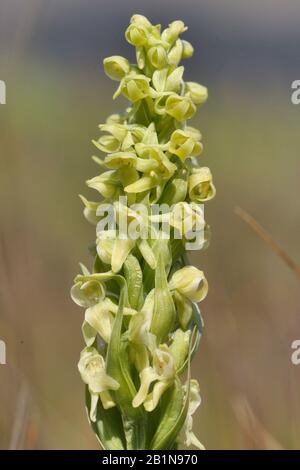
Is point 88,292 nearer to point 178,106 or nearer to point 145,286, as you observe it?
point 145,286

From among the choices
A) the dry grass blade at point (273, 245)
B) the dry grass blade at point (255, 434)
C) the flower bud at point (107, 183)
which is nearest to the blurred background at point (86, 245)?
the dry grass blade at point (255, 434)

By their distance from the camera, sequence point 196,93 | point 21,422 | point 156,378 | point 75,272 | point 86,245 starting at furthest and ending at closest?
point 86,245 < point 75,272 < point 21,422 < point 196,93 < point 156,378

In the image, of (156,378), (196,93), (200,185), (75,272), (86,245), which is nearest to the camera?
(156,378)

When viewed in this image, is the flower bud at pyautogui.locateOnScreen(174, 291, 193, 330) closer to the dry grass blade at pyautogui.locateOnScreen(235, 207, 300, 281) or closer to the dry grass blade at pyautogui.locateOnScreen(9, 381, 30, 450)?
the dry grass blade at pyautogui.locateOnScreen(235, 207, 300, 281)

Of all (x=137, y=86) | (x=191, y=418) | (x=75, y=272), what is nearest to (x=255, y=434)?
(x=191, y=418)

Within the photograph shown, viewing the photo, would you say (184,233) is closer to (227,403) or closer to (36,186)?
(227,403)

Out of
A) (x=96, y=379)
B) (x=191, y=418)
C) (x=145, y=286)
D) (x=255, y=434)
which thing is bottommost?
(x=255, y=434)

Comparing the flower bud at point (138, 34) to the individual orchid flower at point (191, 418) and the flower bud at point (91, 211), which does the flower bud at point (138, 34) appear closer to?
the flower bud at point (91, 211)

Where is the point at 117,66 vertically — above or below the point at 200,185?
above
